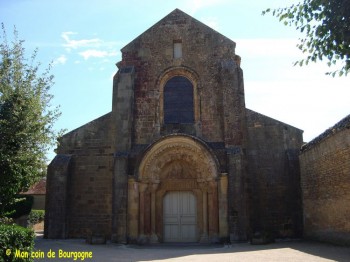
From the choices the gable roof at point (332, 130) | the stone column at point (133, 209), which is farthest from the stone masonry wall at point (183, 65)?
the gable roof at point (332, 130)

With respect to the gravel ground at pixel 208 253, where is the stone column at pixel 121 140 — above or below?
above

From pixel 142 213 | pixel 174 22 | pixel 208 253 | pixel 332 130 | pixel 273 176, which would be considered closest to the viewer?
pixel 208 253

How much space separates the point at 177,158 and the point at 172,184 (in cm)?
119

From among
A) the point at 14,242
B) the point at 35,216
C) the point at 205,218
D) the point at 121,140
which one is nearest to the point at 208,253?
the point at 205,218

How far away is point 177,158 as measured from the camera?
16.6m

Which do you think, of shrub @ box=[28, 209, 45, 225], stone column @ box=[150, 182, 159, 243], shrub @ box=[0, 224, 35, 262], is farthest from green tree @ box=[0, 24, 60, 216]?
shrub @ box=[28, 209, 45, 225]

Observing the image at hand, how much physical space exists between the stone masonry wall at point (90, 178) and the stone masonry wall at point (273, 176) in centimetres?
653

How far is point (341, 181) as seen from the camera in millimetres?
13055

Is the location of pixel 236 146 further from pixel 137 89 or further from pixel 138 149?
pixel 137 89

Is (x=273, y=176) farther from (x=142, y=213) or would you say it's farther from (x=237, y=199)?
(x=142, y=213)

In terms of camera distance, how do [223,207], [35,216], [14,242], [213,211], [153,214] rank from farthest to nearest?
[35,216]
[153,214]
[213,211]
[223,207]
[14,242]

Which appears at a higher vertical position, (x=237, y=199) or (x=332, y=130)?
(x=332, y=130)

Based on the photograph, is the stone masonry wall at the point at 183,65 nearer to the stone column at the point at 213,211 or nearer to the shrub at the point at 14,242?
the stone column at the point at 213,211

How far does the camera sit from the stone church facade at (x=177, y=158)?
15.7 meters
